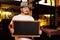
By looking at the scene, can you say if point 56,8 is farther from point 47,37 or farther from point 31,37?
point 31,37

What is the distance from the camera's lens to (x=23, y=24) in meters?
3.22

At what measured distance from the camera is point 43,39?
5.23 metres

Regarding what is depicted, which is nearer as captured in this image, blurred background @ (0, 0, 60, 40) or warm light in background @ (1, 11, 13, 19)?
blurred background @ (0, 0, 60, 40)

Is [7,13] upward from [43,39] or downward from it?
upward

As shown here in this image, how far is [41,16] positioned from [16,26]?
392cm

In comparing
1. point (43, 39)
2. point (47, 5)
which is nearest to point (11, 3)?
point (47, 5)

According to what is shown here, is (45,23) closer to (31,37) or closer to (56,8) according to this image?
(56,8)

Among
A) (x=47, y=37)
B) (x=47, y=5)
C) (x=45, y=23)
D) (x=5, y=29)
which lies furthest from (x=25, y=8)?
(x=45, y=23)

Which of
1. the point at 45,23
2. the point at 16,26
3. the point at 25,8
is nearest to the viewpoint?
the point at 16,26

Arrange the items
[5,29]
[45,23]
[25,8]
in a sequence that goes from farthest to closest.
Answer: [45,23], [5,29], [25,8]

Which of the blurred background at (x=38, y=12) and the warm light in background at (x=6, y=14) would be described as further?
the warm light in background at (x=6, y=14)

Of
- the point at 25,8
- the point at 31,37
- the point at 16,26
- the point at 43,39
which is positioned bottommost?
the point at 43,39

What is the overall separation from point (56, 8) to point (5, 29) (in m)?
1.88

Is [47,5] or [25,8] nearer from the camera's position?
[25,8]
